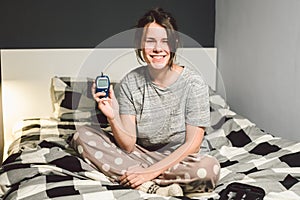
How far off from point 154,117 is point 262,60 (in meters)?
1.02

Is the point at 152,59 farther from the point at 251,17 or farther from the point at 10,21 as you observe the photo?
the point at 10,21

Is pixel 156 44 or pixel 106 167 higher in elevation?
pixel 156 44

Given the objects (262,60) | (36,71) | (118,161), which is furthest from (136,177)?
(36,71)

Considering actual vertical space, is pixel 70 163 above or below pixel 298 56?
below

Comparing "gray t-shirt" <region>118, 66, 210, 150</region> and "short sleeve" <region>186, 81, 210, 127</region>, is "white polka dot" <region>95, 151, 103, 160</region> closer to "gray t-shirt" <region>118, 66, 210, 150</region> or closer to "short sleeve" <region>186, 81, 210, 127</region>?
"gray t-shirt" <region>118, 66, 210, 150</region>

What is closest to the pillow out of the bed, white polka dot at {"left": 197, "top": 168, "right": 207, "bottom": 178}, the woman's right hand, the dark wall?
the bed

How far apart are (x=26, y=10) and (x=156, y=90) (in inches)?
56.0

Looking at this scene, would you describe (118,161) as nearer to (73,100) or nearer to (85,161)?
(85,161)

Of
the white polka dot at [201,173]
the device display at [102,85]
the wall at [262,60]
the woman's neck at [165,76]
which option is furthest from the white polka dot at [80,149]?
the wall at [262,60]

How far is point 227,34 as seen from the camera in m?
2.91

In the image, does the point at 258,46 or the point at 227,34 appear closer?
the point at 258,46

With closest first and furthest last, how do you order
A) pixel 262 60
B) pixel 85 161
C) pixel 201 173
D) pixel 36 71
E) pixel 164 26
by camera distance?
pixel 201 173 < pixel 164 26 < pixel 85 161 < pixel 262 60 < pixel 36 71

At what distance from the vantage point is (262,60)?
2.49 meters

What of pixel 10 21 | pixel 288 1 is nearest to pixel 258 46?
pixel 288 1
